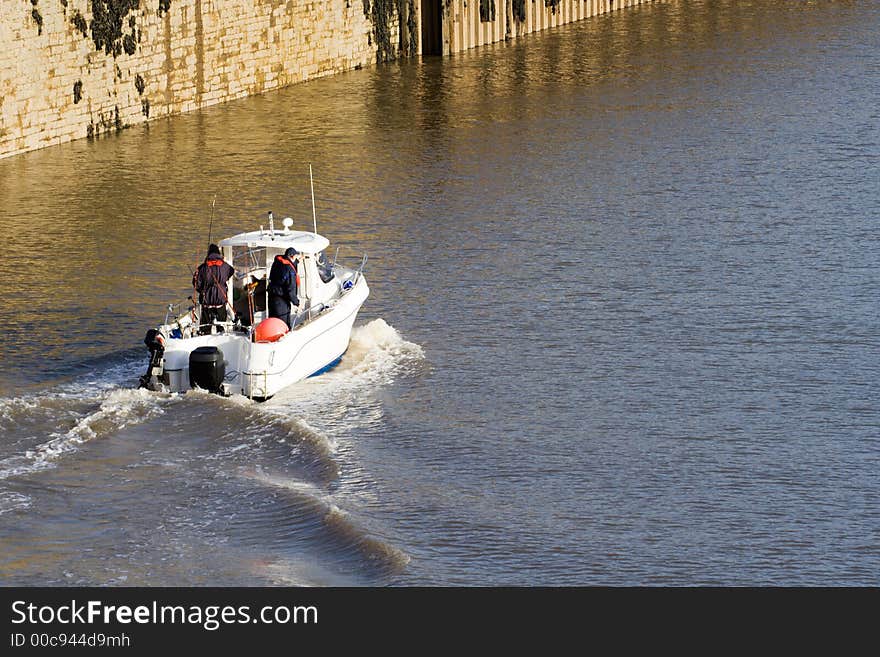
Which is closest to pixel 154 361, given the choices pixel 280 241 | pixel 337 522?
pixel 280 241

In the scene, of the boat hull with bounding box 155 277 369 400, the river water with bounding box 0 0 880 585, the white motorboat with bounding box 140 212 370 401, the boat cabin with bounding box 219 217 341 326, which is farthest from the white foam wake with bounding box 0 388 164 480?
the boat cabin with bounding box 219 217 341 326

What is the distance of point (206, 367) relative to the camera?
751 inches

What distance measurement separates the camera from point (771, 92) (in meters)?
41.3

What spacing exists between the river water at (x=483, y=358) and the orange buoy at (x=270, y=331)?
33.0 inches

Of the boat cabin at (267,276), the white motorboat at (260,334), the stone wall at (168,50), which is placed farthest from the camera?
the stone wall at (168,50)

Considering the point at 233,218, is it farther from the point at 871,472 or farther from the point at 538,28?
the point at 538,28

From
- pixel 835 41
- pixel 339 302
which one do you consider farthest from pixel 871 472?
pixel 835 41

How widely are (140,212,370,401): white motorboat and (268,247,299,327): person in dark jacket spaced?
173mm

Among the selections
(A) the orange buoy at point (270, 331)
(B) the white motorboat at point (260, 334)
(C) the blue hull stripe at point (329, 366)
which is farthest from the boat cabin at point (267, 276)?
(A) the orange buoy at point (270, 331)

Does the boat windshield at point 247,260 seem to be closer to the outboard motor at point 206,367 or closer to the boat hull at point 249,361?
the boat hull at point 249,361

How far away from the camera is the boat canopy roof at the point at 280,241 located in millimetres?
20906

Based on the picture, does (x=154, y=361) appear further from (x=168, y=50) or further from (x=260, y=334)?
(x=168, y=50)

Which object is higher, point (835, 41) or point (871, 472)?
point (835, 41)
